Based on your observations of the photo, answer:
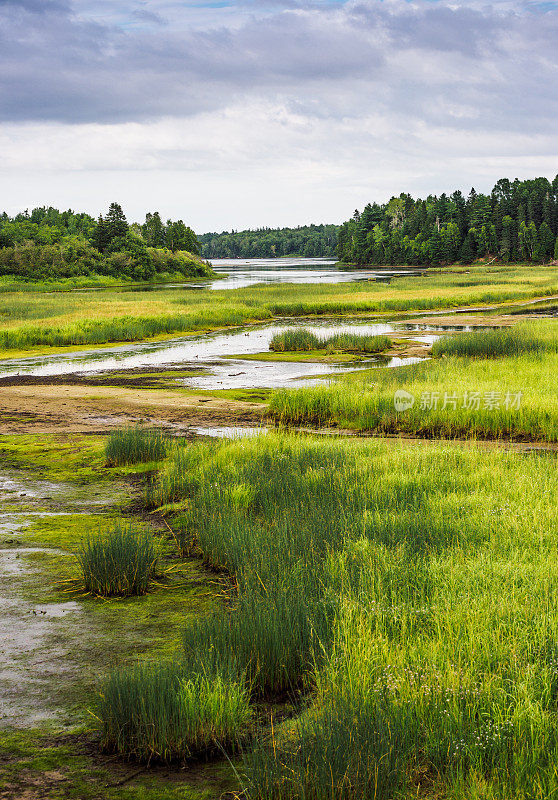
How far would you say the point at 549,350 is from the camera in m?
25.7

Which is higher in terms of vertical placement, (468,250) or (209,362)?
(468,250)

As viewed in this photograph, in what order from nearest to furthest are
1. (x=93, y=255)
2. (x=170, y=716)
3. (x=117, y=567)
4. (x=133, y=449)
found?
(x=170, y=716) → (x=117, y=567) → (x=133, y=449) → (x=93, y=255)

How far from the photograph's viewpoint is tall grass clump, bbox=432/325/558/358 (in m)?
25.9

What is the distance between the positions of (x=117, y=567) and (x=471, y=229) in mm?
140763

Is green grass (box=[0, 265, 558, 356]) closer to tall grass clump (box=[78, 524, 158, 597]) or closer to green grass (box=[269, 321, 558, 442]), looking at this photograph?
green grass (box=[269, 321, 558, 442])

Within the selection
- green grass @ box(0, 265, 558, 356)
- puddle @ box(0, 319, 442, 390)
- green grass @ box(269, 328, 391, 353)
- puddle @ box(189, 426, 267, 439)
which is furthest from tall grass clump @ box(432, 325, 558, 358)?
green grass @ box(0, 265, 558, 356)

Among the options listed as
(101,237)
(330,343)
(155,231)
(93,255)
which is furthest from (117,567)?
(155,231)

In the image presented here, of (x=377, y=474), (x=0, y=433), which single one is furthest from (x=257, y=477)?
(x=0, y=433)

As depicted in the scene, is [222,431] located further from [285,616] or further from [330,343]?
[330,343]

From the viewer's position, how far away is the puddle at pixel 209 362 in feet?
85.2

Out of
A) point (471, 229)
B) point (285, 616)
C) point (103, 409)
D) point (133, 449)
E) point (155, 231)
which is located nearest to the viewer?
point (285, 616)

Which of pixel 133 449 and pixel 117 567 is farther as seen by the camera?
pixel 133 449

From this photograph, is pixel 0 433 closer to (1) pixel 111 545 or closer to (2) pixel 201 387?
(2) pixel 201 387

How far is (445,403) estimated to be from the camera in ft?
56.2
